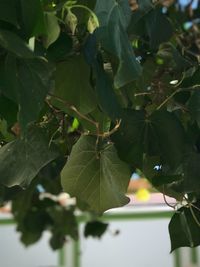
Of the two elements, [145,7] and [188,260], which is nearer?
[145,7]

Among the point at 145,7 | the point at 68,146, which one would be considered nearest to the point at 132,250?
the point at 68,146

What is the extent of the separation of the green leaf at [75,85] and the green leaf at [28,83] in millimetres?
109

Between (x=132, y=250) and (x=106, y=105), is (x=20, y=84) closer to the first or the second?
(x=106, y=105)

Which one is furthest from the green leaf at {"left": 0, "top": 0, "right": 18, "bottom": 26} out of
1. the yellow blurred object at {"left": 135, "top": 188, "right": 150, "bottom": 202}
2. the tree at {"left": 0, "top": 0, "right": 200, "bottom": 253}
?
the yellow blurred object at {"left": 135, "top": 188, "right": 150, "bottom": 202}

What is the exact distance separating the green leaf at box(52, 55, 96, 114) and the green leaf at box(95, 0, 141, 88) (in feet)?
0.27

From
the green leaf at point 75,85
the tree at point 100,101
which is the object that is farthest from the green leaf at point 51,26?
the green leaf at point 75,85

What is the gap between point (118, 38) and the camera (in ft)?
1.61

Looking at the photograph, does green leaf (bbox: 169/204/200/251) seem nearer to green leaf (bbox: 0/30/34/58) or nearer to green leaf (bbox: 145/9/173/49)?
green leaf (bbox: 145/9/173/49)

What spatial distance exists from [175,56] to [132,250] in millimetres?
1899

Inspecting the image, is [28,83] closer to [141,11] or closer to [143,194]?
[141,11]

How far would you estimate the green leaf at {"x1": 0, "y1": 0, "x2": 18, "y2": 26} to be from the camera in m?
0.47

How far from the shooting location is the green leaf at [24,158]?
0.61m

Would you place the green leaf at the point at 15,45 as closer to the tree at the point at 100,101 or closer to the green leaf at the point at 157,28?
the tree at the point at 100,101

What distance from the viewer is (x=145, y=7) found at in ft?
2.08
